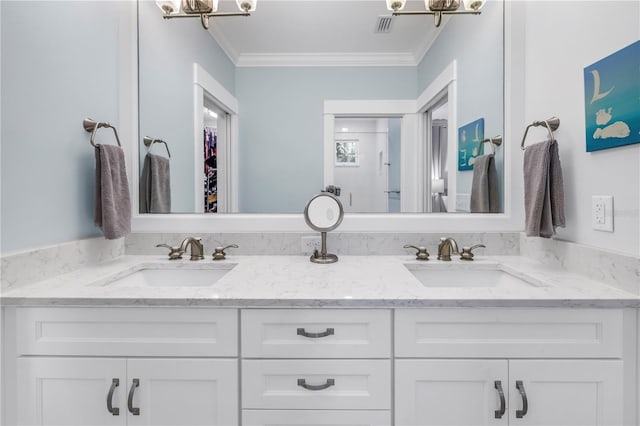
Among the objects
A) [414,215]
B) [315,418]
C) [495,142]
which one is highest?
[495,142]

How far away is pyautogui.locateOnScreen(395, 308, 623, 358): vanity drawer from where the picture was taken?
94cm

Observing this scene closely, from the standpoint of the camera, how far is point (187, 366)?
969mm

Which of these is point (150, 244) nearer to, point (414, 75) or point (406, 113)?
point (406, 113)

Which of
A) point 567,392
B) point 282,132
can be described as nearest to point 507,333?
point 567,392

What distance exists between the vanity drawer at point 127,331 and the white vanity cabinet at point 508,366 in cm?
54

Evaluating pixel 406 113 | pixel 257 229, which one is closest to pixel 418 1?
pixel 406 113

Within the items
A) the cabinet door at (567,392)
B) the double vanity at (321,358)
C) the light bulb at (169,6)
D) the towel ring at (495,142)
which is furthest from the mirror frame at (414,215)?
the cabinet door at (567,392)

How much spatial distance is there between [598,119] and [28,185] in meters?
1.92

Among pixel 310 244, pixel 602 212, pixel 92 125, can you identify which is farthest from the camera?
pixel 310 244

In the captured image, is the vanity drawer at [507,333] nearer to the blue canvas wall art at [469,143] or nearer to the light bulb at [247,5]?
the blue canvas wall art at [469,143]

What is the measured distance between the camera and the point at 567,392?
948 mm

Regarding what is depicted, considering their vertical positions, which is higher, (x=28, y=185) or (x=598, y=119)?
(x=598, y=119)

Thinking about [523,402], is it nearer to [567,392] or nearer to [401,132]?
[567,392]

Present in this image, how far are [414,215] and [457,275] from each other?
34 cm
